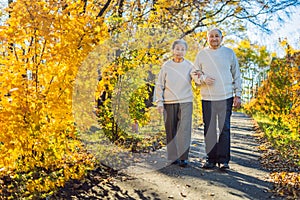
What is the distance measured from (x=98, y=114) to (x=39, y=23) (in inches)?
93.9

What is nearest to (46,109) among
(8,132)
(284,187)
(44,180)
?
(8,132)

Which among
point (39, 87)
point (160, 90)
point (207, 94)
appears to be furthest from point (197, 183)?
point (39, 87)

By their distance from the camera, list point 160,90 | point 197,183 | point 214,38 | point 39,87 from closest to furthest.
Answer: point 39,87, point 197,183, point 214,38, point 160,90

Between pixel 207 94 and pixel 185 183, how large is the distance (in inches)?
47.3

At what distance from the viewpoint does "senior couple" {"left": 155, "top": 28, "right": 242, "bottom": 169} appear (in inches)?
184

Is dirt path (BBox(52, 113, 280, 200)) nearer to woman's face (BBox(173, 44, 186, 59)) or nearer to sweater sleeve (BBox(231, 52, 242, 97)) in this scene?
sweater sleeve (BBox(231, 52, 242, 97))

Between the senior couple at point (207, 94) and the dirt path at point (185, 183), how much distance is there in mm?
292

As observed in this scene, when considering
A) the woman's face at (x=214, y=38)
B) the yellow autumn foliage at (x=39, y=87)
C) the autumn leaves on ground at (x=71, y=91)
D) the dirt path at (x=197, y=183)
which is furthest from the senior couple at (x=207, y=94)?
the yellow autumn foliage at (x=39, y=87)

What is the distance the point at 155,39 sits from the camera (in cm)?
692

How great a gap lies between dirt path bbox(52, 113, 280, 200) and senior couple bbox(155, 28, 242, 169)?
0.29 metres

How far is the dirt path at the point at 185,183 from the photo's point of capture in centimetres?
385

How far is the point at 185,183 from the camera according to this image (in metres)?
4.28

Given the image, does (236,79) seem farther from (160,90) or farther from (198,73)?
(160,90)

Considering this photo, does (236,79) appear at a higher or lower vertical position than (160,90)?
higher
